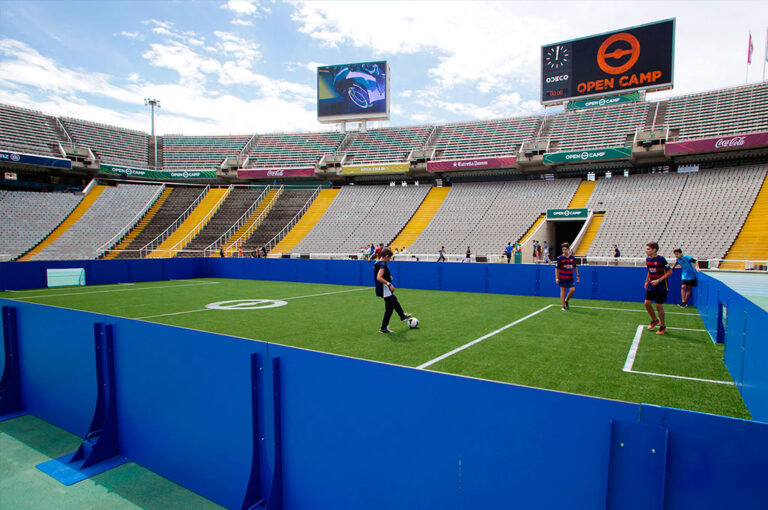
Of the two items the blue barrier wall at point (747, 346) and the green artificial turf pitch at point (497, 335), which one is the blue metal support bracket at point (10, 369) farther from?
the blue barrier wall at point (747, 346)

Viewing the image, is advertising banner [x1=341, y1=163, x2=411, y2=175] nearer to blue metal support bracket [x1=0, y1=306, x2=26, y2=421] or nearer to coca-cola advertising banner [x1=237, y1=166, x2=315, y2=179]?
coca-cola advertising banner [x1=237, y1=166, x2=315, y2=179]

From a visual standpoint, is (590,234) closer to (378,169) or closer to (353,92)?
(378,169)

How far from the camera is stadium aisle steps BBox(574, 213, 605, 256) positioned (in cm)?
2899

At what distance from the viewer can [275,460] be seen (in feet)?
11.9

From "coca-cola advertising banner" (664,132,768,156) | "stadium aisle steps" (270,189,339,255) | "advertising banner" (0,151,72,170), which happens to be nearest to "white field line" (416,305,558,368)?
"coca-cola advertising banner" (664,132,768,156)

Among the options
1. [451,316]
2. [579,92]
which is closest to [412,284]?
[451,316]

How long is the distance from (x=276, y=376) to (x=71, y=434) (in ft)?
13.1

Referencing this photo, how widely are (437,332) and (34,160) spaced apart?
45.6 meters

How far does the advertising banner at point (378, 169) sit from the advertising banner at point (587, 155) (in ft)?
43.6

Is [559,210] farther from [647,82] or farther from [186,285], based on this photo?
[186,285]

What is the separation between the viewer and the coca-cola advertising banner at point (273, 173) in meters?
46.1

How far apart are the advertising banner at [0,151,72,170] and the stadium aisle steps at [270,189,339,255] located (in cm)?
2296

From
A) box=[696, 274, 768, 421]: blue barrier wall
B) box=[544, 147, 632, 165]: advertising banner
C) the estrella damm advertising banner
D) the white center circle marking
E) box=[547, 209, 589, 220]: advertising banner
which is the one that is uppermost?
the estrella damm advertising banner

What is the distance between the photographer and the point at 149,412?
4.71 meters
